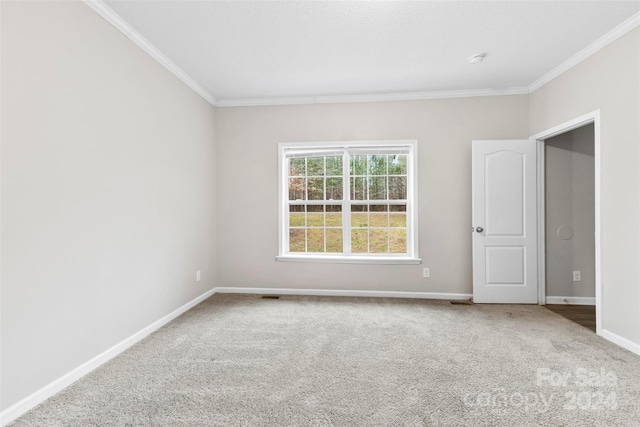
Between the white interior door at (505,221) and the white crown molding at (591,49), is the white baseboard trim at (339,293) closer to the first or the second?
the white interior door at (505,221)

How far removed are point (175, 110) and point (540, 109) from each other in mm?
4203

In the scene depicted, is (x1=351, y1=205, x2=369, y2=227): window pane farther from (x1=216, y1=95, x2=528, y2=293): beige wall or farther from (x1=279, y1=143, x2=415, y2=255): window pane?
(x1=216, y1=95, x2=528, y2=293): beige wall

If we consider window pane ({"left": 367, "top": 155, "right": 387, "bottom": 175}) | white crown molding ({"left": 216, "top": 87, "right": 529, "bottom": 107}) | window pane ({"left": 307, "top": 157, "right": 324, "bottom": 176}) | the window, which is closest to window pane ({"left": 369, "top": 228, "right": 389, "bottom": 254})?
the window

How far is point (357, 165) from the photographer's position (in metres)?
4.30

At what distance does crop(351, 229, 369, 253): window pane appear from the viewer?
431 centimetres

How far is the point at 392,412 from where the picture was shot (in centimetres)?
178

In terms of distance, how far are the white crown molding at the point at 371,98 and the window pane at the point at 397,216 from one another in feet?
4.73

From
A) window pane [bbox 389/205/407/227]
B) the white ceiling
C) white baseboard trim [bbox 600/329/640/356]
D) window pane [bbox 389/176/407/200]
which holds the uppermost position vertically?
the white ceiling

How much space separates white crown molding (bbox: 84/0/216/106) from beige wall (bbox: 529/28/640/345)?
4114 mm

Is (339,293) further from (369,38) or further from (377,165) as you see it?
(369,38)

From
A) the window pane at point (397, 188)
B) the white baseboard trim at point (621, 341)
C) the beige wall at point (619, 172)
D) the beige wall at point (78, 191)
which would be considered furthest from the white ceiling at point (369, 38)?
the white baseboard trim at point (621, 341)

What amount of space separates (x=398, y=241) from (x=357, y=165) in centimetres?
119

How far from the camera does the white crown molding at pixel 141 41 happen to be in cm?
229

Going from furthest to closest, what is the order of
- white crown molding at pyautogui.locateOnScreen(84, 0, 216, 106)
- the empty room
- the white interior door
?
the white interior door
white crown molding at pyautogui.locateOnScreen(84, 0, 216, 106)
the empty room
